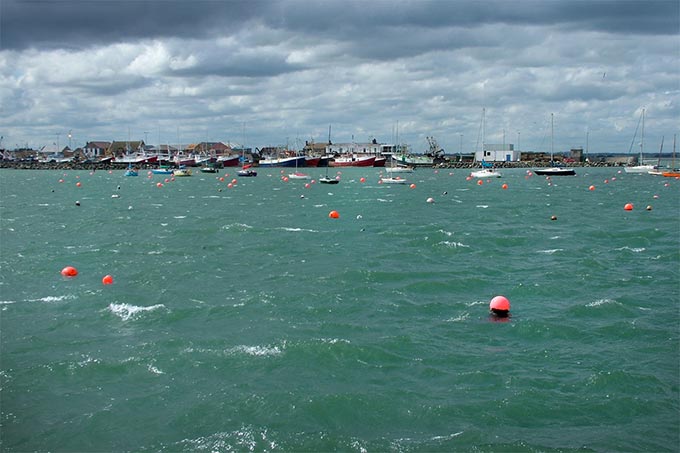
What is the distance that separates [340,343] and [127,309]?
31.9 ft

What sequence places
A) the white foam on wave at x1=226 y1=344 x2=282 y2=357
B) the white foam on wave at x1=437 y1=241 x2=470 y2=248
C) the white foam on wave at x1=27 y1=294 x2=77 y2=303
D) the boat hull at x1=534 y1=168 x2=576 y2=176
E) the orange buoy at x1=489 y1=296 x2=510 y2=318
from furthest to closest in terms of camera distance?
1. the boat hull at x1=534 y1=168 x2=576 y2=176
2. the white foam on wave at x1=437 y1=241 x2=470 y2=248
3. the white foam on wave at x1=27 y1=294 x2=77 y2=303
4. the orange buoy at x1=489 y1=296 x2=510 y2=318
5. the white foam on wave at x1=226 y1=344 x2=282 y2=357

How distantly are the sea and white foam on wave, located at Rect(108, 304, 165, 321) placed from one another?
121 millimetres

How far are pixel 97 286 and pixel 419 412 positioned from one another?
19115 millimetres

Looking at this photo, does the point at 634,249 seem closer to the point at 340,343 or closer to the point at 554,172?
the point at 340,343

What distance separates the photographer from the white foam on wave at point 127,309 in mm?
26041

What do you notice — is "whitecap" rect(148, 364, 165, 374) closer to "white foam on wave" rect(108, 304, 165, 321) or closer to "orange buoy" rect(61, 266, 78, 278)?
"white foam on wave" rect(108, 304, 165, 321)

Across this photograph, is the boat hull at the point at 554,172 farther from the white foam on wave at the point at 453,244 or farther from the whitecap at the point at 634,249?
the white foam on wave at the point at 453,244

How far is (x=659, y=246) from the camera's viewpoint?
42.5m

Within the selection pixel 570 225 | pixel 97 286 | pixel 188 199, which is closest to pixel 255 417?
pixel 97 286

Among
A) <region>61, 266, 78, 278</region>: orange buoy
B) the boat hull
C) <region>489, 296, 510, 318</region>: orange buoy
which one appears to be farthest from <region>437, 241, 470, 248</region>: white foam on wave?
the boat hull

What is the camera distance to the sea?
16.6m

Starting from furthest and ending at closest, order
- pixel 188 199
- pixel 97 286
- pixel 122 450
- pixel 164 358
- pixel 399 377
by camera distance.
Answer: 1. pixel 188 199
2. pixel 97 286
3. pixel 164 358
4. pixel 399 377
5. pixel 122 450

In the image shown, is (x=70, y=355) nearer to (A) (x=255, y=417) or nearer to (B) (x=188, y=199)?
(A) (x=255, y=417)

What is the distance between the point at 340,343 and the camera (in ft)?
73.3
